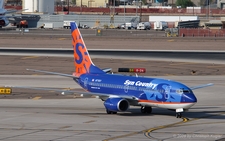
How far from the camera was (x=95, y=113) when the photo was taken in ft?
161

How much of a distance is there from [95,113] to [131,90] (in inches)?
154

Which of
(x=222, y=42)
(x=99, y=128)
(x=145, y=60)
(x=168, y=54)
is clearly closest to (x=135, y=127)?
(x=99, y=128)

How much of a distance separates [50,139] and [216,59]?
207 ft

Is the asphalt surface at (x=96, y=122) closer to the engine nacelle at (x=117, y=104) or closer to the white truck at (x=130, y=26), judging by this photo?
the engine nacelle at (x=117, y=104)

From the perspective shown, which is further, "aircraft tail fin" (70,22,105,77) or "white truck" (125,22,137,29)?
"white truck" (125,22,137,29)

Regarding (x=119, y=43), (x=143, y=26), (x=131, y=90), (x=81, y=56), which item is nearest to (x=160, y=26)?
(x=143, y=26)

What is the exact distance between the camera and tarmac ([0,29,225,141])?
128ft

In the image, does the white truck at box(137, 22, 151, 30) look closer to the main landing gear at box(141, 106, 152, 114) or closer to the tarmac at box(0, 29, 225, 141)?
the tarmac at box(0, 29, 225, 141)

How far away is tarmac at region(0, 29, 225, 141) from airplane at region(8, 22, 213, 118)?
1.14 meters

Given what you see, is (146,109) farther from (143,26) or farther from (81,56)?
(143,26)

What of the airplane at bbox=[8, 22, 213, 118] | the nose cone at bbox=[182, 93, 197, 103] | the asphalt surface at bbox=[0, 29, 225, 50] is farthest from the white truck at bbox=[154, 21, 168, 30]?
the nose cone at bbox=[182, 93, 197, 103]

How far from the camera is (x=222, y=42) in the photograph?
414 ft

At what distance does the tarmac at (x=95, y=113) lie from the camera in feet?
128

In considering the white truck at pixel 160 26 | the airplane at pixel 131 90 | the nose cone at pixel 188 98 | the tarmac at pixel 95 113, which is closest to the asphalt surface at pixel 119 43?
the tarmac at pixel 95 113
